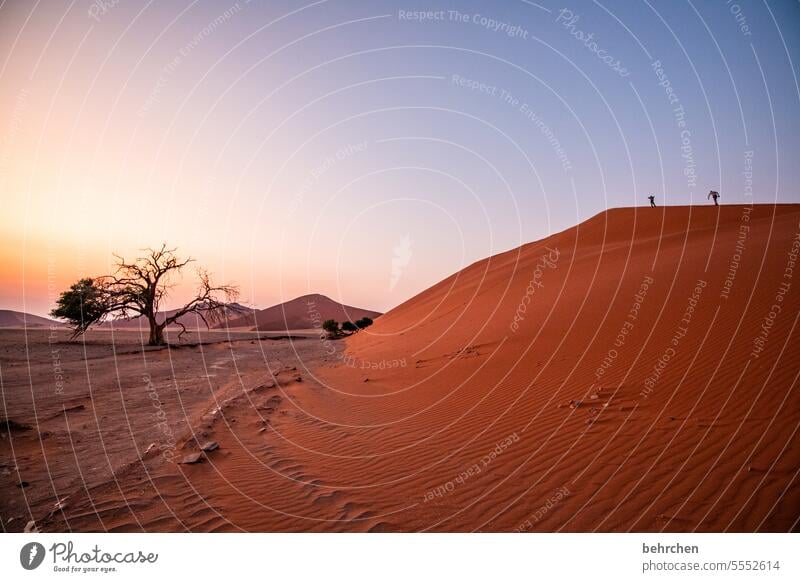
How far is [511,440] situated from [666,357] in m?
4.91

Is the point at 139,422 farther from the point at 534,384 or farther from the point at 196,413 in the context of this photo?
the point at 534,384

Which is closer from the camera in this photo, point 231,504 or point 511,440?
point 231,504

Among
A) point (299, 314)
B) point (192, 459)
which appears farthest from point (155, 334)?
point (299, 314)

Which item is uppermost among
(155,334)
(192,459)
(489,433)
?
(155,334)

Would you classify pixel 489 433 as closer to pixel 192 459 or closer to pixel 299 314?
pixel 192 459

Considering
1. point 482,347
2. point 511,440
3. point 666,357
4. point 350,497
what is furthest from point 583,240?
point 350,497

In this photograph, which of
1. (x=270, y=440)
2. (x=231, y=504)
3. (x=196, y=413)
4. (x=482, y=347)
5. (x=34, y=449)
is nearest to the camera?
(x=231, y=504)

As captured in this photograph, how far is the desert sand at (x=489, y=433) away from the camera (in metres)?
4.88

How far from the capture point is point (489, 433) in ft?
24.8

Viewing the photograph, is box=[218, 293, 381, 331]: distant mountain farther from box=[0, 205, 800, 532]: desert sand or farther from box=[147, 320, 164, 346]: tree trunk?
box=[0, 205, 800, 532]: desert sand

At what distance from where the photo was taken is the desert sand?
16.0ft

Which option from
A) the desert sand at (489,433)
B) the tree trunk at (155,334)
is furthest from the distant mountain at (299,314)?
the desert sand at (489,433)

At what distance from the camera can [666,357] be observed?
900 cm

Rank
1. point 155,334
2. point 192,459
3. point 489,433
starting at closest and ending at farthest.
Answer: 1. point 192,459
2. point 489,433
3. point 155,334
